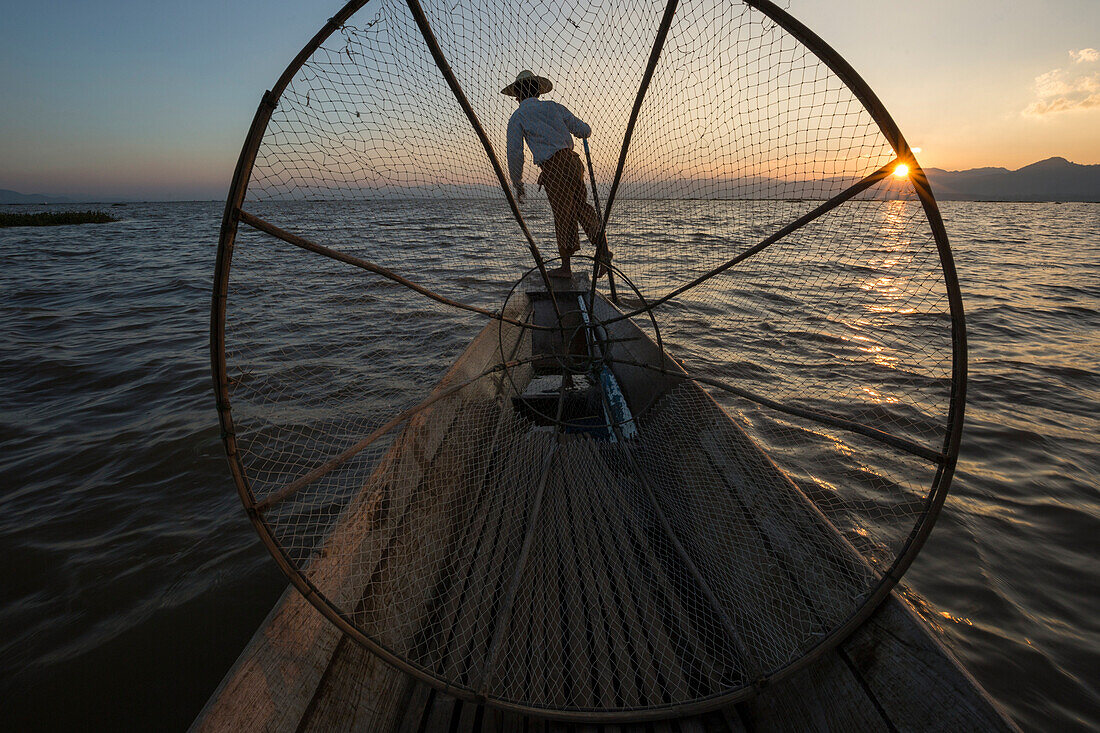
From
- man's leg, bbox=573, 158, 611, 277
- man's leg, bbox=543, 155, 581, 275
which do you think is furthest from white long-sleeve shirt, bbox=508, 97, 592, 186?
man's leg, bbox=573, 158, 611, 277

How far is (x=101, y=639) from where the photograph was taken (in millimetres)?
2430

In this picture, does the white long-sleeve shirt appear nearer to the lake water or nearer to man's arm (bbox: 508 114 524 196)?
man's arm (bbox: 508 114 524 196)

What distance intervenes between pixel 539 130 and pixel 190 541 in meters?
4.19

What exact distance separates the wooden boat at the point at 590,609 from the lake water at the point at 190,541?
134 cm

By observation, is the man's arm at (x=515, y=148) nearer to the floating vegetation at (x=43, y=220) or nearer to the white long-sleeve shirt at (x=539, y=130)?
the white long-sleeve shirt at (x=539, y=130)

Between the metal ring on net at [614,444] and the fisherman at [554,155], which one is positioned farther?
the fisherman at [554,155]

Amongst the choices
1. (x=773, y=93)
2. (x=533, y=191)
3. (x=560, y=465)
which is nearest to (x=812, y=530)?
(x=560, y=465)

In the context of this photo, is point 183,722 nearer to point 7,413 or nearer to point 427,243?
point 7,413

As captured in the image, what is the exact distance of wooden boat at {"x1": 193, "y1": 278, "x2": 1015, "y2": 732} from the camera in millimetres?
1294

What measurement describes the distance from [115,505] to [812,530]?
175 inches

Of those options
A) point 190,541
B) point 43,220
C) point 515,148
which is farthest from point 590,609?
point 43,220

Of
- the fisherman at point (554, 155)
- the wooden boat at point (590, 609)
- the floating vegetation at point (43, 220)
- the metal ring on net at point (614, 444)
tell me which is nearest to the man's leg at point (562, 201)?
the fisherman at point (554, 155)

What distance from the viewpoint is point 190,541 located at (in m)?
3.09

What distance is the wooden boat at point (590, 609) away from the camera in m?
1.29
